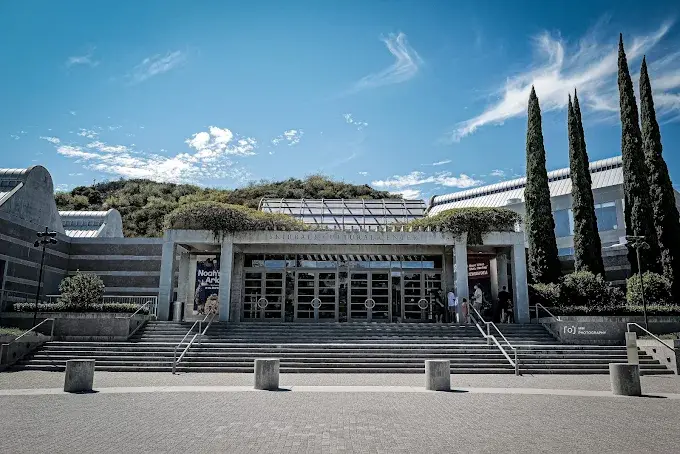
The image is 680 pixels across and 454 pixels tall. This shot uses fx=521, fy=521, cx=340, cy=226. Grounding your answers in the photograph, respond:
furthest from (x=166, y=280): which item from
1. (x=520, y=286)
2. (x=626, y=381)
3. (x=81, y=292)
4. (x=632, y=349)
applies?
(x=626, y=381)

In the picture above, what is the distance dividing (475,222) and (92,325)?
1650cm

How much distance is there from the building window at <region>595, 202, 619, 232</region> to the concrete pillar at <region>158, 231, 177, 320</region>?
28.1 meters

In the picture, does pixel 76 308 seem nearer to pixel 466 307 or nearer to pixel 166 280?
pixel 166 280

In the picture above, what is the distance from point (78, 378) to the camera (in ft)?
37.4

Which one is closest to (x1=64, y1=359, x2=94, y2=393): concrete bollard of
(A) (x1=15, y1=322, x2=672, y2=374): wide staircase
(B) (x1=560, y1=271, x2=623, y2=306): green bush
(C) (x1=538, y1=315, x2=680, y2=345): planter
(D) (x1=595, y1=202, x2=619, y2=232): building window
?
(A) (x1=15, y1=322, x2=672, y2=374): wide staircase

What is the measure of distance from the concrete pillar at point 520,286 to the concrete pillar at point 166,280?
15.3m

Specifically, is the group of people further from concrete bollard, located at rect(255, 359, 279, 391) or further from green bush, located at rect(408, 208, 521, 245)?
concrete bollard, located at rect(255, 359, 279, 391)

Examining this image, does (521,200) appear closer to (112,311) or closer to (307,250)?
(307,250)

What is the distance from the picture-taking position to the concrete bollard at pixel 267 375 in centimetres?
1197

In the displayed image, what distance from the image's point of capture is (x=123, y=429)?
7461 mm

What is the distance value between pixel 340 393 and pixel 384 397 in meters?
1.14

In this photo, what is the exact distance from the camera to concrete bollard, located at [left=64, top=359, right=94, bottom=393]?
11.4 metres

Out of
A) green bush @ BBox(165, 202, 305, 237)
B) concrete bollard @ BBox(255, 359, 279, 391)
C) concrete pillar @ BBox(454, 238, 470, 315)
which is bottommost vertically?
concrete bollard @ BBox(255, 359, 279, 391)

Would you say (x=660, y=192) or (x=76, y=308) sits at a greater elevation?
(x=660, y=192)
